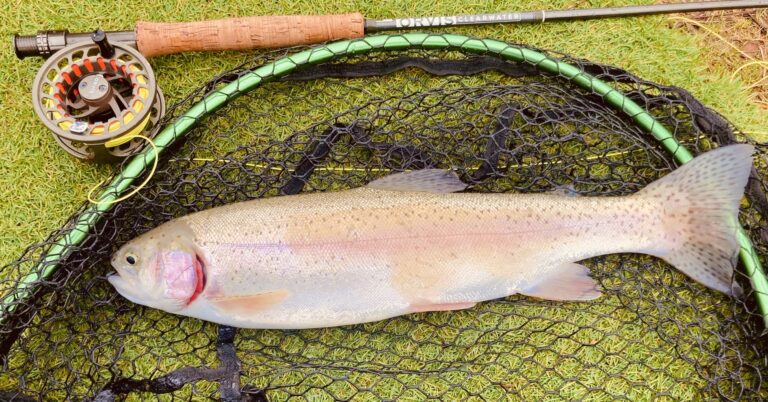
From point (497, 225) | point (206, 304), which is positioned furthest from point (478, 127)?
point (206, 304)

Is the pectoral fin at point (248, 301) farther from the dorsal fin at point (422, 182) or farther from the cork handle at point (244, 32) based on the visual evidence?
the cork handle at point (244, 32)

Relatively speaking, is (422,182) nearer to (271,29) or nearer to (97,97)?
(271,29)

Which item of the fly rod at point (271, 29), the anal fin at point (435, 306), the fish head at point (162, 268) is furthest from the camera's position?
the fly rod at point (271, 29)

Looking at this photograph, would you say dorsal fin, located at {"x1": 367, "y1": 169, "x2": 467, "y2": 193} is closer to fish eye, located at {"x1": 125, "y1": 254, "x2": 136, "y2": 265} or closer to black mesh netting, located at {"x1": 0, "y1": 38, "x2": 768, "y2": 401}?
black mesh netting, located at {"x1": 0, "y1": 38, "x2": 768, "y2": 401}

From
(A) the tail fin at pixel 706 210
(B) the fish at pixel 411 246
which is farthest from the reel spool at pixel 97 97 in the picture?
(A) the tail fin at pixel 706 210

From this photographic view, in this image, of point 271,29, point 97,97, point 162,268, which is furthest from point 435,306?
point 97,97

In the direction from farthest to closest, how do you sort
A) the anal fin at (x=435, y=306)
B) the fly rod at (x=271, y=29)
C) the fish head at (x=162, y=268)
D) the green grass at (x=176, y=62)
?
the green grass at (x=176, y=62)
the fly rod at (x=271, y=29)
the anal fin at (x=435, y=306)
the fish head at (x=162, y=268)
